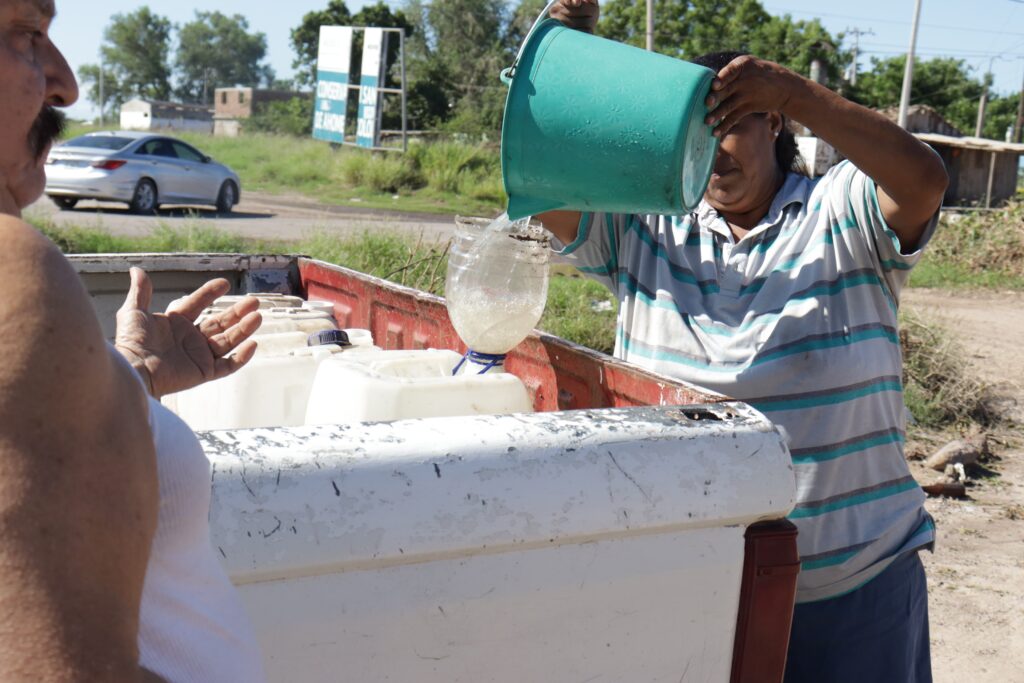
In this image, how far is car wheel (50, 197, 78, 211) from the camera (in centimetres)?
1535

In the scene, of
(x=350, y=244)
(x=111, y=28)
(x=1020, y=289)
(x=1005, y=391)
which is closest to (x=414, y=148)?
(x=1020, y=289)

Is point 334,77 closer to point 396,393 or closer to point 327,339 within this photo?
point 327,339

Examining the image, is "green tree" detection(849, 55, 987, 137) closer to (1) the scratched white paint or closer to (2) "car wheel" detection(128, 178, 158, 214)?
(2) "car wheel" detection(128, 178, 158, 214)

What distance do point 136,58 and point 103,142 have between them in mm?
92564

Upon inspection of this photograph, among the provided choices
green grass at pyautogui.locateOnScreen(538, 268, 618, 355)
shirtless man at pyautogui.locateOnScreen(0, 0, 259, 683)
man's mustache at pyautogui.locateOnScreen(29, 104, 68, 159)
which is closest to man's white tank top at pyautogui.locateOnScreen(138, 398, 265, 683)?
shirtless man at pyautogui.locateOnScreen(0, 0, 259, 683)

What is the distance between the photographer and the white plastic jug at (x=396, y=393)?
6.53 ft

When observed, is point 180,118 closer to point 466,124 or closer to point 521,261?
point 466,124

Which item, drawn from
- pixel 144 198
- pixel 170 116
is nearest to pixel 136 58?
pixel 170 116

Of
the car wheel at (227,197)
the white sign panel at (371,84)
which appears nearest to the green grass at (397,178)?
the white sign panel at (371,84)

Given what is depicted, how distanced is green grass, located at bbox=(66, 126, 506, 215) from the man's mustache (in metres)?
18.2

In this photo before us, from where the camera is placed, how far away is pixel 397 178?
2277 cm

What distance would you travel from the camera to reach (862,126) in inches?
76.5

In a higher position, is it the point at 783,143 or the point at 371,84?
the point at 371,84

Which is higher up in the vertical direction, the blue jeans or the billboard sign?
the billboard sign
